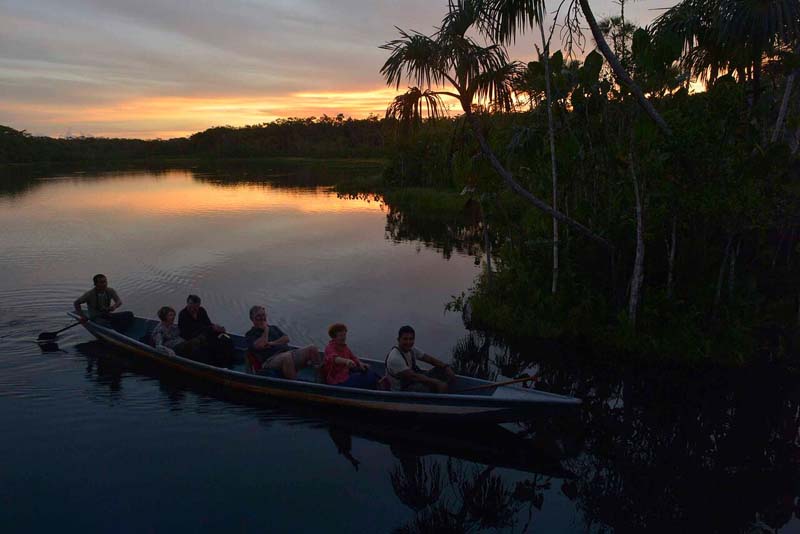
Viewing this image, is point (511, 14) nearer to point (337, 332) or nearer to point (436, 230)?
point (337, 332)

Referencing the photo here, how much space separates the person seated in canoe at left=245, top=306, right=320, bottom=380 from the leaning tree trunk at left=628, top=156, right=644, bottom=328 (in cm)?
618

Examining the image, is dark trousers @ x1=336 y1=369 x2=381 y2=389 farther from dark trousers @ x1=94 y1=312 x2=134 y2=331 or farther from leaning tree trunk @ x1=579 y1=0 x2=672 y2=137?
leaning tree trunk @ x1=579 y1=0 x2=672 y2=137

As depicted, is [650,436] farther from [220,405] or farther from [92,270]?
[92,270]

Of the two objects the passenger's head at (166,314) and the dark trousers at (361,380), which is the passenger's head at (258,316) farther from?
the passenger's head at (166,314)

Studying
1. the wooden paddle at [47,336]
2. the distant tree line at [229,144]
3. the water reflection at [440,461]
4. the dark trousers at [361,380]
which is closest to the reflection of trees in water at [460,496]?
the water reflection at [440,461]

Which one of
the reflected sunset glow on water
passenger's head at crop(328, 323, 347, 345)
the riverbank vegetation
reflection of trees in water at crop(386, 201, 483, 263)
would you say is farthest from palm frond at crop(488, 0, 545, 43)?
the reflected sunset glow on water

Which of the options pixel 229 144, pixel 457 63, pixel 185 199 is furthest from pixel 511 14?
pixel 229 144

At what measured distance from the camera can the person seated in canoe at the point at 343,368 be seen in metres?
9.42

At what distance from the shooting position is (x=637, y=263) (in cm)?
1184

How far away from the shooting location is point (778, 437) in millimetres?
9211

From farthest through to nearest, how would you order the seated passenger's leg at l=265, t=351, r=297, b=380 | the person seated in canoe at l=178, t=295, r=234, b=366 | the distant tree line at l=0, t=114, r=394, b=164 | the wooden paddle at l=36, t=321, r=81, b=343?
the distant tree line at l=0, t=114, r=394, b=164 < the wooden paddle at l=36, t=321, r=81, b=343 < the person seated in canoe at l=178, t=295, r=234, b=366 < the seated passenger's leg at l=265, t=351, r=297, b=380

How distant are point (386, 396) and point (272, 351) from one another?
2.67 meters

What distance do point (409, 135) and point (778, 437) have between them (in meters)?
7.53

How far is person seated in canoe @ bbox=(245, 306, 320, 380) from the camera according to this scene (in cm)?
1002
